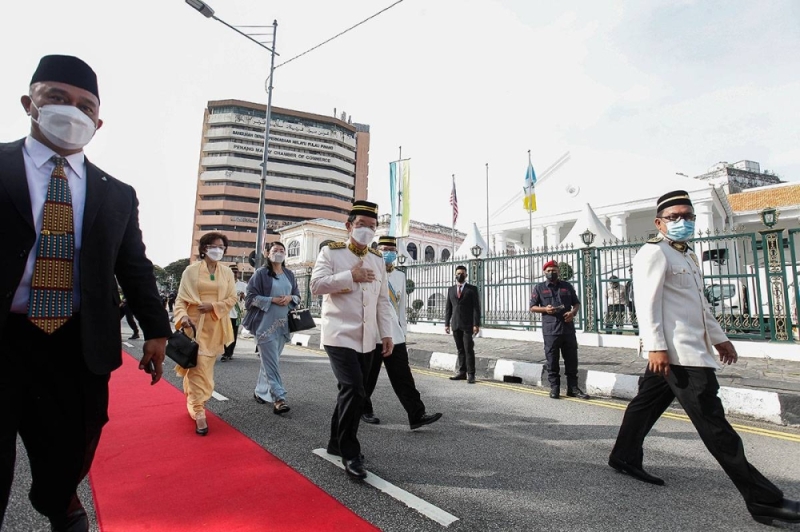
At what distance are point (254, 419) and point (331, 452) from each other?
1434mm

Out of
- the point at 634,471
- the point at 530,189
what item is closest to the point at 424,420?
the point at 634,471

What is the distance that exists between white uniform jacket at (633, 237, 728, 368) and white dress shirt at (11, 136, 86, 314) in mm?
3063

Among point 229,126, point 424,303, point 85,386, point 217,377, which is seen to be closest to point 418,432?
point 85,386

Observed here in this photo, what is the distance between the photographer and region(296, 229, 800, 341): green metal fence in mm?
7348

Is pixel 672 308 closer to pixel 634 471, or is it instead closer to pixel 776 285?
pixel 634 471

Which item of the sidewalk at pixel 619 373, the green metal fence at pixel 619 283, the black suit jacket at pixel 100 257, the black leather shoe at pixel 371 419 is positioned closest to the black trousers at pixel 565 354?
the sidewalk at pixel 619 373

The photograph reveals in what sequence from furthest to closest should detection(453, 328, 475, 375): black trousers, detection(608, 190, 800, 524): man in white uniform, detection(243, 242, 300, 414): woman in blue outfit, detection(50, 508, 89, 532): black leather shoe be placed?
detection(453, 328, 475, 375): black trousers → detection(243, 242, 300, 414): woman in blue outfit → detection(608, 190, 800, 524): man in white uniform → detection(50, 508, 89, 532): black leather shoe

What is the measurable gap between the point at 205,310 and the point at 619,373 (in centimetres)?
530

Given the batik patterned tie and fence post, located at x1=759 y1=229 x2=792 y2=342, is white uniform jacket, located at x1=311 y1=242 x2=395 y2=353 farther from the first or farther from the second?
fence post, located at x1=759 y1=229 x2=792 y2=342

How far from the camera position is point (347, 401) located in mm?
3027

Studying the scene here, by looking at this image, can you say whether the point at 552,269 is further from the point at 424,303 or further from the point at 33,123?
the point at 424,303

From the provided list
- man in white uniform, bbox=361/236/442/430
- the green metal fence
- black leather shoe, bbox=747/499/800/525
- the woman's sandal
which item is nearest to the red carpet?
the woman's sandal

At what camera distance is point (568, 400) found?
541 cm

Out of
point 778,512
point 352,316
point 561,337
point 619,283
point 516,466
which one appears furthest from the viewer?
point 619,283
